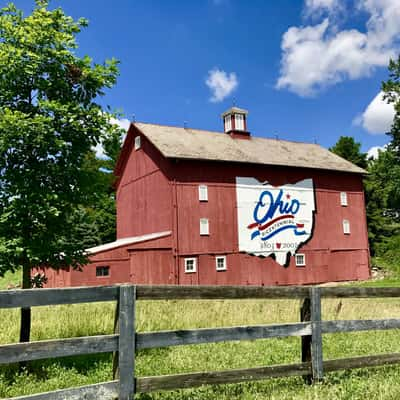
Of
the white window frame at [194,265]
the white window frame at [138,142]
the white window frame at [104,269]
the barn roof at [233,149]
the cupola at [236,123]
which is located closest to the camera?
the white window frame at [104,269]

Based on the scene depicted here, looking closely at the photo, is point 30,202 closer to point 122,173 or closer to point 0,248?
point 0,248

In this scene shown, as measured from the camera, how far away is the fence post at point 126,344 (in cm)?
387

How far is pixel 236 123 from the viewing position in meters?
30.1

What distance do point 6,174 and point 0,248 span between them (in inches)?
47.1

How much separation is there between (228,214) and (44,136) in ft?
62.2

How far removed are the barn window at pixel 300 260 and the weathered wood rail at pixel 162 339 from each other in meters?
21.7

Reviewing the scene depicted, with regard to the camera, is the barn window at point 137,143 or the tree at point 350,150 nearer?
the barn window at point 137,143

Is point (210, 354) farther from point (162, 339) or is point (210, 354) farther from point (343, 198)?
point (343, 198)

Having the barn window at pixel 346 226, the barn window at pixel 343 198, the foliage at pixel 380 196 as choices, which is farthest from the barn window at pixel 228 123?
the foliage at pixel 380 196

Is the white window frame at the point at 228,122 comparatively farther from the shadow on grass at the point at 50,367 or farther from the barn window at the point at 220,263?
the shadow on grass at the point at 50,367

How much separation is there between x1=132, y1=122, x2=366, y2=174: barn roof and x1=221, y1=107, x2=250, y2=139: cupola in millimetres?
617

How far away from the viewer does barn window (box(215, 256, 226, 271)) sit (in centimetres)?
2428

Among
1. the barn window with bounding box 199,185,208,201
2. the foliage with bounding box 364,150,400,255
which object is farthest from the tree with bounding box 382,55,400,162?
the barn window with bounding box 199,185,208,201

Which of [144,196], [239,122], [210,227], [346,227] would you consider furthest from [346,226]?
[144,196]
